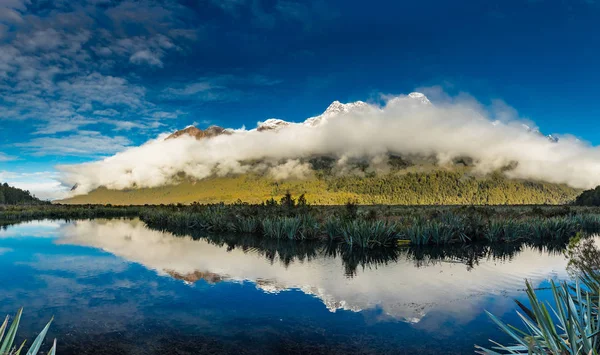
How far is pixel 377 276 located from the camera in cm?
1161

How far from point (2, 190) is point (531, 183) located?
212m

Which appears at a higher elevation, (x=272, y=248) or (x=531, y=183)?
(x=531, y=183)

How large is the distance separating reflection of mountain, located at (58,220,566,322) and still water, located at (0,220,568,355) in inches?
1.4

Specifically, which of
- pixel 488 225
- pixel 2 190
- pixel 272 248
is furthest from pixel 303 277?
pixel 2 190

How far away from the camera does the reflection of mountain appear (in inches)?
Answer: 349

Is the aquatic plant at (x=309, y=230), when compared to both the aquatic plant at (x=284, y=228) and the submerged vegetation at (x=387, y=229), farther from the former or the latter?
the aquatic plant at (x=284, y=228)

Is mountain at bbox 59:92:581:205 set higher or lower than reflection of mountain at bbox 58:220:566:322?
higher

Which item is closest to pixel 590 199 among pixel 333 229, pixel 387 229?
pixel 387 229

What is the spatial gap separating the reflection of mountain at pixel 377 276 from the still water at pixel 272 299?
4 centimetres

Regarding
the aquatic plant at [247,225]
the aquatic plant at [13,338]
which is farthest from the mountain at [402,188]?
the aquatic plant at [13,338]

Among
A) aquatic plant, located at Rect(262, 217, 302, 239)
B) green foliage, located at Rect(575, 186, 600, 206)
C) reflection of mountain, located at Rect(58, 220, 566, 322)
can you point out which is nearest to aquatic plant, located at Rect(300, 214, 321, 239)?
aquatic plant, located at Rect(262, 217, 302, 239)

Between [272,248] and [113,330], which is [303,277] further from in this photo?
[272,248]

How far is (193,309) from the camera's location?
8336 mm

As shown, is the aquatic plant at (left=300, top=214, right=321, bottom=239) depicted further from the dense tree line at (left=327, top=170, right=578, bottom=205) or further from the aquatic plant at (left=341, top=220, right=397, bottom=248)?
the dense tree line at (left=327, top=170, right=578, bottom=205)
